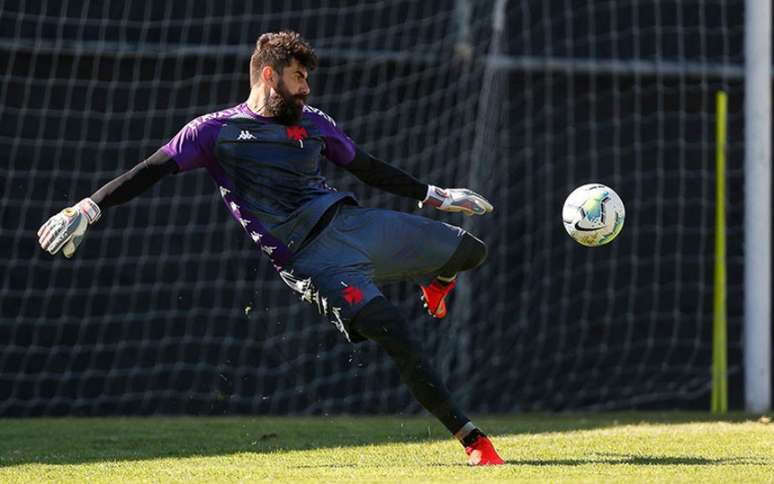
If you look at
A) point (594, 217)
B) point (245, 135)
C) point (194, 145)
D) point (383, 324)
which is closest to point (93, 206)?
point (194, 145)

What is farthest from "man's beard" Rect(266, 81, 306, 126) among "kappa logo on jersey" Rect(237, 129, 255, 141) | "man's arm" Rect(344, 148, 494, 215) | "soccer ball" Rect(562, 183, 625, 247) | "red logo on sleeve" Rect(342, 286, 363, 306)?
"soccer ball" Rect(562, 183, 625, 247)

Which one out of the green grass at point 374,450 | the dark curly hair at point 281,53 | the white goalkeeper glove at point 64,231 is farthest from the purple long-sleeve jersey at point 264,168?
the green grass at point 374,450

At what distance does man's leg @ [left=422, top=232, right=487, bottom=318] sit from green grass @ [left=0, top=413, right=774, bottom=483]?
28.2 inches

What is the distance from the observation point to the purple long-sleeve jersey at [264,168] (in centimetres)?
645

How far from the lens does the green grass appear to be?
5645 mm

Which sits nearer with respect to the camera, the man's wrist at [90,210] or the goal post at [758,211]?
the man's wrist at [90,210]

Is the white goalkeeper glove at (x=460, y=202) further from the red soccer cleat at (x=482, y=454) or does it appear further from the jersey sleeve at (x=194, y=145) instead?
the red soccer cleat at (x=482, y=454)

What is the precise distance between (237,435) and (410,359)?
1.97 meters

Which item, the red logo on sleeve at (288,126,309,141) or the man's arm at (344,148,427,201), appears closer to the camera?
the red logo on sleeve at (288,126,309,141)

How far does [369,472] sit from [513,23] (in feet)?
20.1

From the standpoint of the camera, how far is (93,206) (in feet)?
20.3

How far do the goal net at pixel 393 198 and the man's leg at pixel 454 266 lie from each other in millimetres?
3771

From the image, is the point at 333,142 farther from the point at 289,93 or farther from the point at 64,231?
A: the point at 64,231

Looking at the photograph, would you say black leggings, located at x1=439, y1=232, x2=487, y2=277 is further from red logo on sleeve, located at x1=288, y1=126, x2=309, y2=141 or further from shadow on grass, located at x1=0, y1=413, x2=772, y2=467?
shadow on grass, located at x1=0, y1=413, x2=772, y2=467
